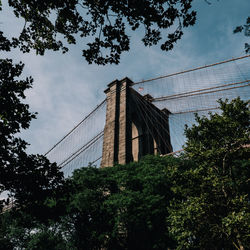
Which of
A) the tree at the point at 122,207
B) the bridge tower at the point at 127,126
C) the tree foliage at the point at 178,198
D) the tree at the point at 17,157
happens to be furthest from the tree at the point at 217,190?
the bridge tower at the point at 127,126

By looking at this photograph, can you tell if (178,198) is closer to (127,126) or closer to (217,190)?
(217,190)

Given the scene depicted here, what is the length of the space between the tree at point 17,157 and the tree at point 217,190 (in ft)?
18.1

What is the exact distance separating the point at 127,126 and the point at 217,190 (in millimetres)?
10525

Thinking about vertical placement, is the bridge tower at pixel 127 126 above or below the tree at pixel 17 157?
above

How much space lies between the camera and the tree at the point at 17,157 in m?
4.63

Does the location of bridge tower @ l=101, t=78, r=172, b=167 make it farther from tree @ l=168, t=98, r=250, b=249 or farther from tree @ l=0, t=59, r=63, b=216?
tree @ l=0, t=59, r=63, b=216

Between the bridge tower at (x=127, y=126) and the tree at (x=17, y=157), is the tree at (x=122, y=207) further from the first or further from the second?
the tree at (x=17, y=157)

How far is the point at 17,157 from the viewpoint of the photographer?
4.87m

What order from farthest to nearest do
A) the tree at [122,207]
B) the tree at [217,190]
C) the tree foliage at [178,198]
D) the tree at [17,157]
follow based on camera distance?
the tree at [122,207] → the tree foliage at [178,198] → the tree at [217,190] → the tree at [17,157]

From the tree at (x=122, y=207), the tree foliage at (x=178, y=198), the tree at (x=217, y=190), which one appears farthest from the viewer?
the tree at (x=122, y=207)

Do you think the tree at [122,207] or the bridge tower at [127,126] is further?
the bridge tower at [127,126]

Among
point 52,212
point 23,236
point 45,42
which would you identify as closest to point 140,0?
point 45,42

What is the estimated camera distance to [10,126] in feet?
15.9

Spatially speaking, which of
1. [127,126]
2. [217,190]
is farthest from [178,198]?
[127,126]
